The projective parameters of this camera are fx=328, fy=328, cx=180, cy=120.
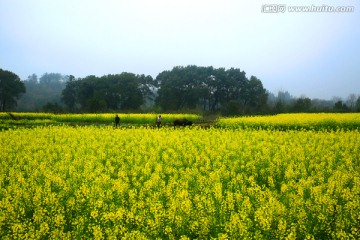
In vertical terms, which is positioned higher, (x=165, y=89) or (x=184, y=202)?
(x=165, y=89)

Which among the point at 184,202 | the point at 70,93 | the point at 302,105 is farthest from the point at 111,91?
the point at 184,202

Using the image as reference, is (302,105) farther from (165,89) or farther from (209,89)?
(165,89)

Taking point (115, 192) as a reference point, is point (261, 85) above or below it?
above

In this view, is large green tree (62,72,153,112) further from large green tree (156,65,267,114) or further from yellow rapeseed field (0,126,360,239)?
yellow rapeseed field (0,126,360,239)

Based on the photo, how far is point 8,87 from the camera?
76.2m

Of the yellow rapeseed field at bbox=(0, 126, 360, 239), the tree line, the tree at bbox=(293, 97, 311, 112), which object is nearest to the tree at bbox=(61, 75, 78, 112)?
the tree line

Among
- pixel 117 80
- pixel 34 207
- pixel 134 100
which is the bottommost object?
pixel 34 207

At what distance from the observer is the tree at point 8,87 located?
76312mm

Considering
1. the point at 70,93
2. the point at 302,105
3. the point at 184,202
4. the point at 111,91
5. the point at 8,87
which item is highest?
the point at 8,87

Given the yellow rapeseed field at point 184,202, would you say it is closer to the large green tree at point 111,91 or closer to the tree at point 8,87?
the large green tree at point 111,91

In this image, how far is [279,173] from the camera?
34.4ft

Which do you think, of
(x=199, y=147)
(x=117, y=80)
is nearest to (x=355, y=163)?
(x=199, y=147)

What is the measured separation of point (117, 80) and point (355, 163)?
76.1 metres

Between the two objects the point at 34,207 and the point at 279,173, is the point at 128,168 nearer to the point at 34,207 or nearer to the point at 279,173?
the point at 34,207
